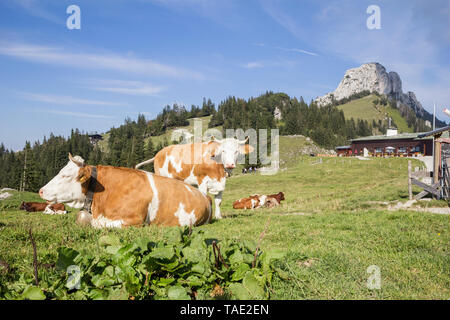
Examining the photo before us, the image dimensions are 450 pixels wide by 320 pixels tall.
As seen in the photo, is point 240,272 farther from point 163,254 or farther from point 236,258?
point 163,254

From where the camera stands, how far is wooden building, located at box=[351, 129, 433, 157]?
8506 centimetres

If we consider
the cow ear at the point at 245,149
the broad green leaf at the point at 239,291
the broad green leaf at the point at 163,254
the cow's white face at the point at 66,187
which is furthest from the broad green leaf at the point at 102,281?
the cow ear at the point at 245,149

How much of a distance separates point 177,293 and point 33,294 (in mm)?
1231

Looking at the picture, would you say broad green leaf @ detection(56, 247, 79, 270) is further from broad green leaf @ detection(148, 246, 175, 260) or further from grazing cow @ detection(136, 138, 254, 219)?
grazing cow @ detection(136, 138, 254, 219)

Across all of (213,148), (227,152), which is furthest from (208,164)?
(227,152)

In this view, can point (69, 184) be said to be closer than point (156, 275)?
No

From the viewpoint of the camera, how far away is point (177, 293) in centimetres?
289

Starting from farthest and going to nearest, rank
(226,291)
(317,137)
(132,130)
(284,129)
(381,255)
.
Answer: (132,130) < (284,129) < (317,137) < (381,255) < (226,291)

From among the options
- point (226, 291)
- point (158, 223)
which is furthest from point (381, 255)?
point (158, 223)

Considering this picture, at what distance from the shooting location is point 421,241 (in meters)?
7.18

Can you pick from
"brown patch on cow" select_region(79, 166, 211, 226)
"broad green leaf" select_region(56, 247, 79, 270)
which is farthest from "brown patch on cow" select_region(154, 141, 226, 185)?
"broad green leaf" select_region(56, 247, 79, 270)

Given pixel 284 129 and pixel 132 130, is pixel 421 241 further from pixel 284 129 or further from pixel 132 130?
pixel 132 130

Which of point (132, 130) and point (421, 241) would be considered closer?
point (421, 241)
